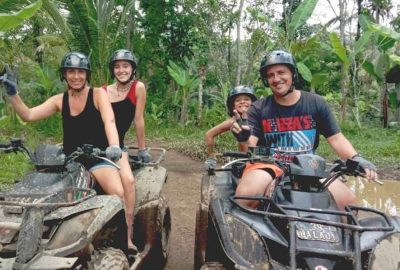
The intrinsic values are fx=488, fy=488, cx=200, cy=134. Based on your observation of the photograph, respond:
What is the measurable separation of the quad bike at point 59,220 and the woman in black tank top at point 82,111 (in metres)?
0.25

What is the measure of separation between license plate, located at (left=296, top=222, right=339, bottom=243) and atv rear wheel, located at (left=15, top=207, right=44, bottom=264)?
4.34 feet

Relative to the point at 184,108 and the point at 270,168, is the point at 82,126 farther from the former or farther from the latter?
the point at 184,108

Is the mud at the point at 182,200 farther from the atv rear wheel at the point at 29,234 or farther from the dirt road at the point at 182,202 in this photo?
the atv rear wheel at the point at 29,234

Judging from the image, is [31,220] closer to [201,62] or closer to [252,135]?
[252,135]

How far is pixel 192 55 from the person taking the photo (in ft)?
46.6

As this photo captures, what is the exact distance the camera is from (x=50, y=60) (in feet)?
43.6

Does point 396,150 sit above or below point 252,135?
below

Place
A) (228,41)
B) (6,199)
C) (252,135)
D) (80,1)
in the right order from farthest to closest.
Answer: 1. (228,41)
2. (80,1)
3. (252,135)
4. (6,199)

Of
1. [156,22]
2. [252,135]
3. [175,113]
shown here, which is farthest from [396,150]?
[252,135]

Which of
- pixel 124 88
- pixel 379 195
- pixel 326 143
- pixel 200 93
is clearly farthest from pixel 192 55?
pixel 124 88

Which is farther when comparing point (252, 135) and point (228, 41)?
point (228, 41)

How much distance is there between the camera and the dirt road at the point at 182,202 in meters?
4.89

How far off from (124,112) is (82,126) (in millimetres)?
964

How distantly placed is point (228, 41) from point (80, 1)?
4.75 meters
